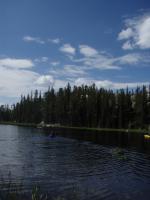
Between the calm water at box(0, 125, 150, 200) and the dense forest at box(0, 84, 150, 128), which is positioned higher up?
the dense forest at box(0, 84, 150, 128)

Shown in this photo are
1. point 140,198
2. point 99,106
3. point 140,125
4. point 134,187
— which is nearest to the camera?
point 140,198

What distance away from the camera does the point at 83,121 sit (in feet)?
589

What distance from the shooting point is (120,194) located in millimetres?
29109

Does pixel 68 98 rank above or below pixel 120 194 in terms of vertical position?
above

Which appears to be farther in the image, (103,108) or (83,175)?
(103,108)

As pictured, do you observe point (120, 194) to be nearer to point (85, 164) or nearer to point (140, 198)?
point (140, 198)

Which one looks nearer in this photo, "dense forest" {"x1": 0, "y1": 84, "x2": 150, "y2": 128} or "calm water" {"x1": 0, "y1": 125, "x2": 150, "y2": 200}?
"calm water" {"x1": 0, "y1": 125, "x2": 150, "y2": 200}

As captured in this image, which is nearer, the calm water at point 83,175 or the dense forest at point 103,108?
the calm water at point 83,175

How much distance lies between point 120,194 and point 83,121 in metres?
150

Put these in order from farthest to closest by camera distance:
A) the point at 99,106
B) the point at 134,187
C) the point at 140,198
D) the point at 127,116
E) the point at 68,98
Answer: the point at 68,98, the point at 99,106, the point at 127,116, the point at 134,187, the point at 140,198

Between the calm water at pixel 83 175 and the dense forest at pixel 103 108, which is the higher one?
the dense forest at pixel 103 108

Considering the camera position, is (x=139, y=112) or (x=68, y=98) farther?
(x=68, y=98)

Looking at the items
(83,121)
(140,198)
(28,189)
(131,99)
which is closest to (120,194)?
(140,198)

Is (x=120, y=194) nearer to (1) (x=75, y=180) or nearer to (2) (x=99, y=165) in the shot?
(1) (x=75, y=180)
